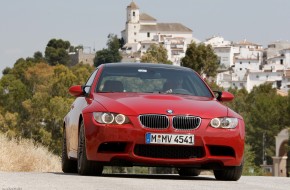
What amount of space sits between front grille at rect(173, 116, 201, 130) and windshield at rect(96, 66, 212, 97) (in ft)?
3.87

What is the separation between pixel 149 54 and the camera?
147 metres

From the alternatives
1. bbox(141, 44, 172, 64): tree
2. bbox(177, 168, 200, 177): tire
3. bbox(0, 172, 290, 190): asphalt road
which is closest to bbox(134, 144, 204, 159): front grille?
bbox(0, 172, 290, 190): asphalt road

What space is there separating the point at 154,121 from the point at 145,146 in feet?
1.06

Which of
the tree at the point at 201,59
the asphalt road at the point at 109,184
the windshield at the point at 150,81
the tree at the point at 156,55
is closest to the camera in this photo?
the asphalt road at the point at 109,184

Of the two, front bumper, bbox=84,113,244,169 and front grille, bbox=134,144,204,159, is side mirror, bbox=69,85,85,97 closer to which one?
front bumper, bbox=84,113,244,169

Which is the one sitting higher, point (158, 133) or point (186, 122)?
point (186, 122)

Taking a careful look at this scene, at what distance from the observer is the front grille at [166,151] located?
1398 cm

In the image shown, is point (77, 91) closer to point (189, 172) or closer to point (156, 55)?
point (189, 172)

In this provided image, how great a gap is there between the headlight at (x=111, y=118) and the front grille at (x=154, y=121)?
196 millimetres

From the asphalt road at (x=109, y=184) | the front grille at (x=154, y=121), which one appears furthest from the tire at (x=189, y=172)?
the front grille at (x=154, y=121)

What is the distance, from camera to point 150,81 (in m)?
15.4

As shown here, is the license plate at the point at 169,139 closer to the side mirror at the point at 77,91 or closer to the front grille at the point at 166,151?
the front grille at the point at 166,151

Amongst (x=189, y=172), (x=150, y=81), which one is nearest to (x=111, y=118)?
(x=150, y=81)

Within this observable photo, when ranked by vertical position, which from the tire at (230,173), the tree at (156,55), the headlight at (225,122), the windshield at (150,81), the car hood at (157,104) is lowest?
the tree at (156,55)
